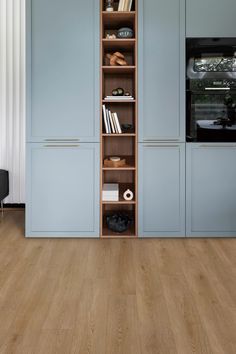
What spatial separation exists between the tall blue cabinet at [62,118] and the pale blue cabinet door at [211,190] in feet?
2.89

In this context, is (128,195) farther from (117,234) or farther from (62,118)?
(62,118)

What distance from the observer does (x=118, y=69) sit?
12.4 ft

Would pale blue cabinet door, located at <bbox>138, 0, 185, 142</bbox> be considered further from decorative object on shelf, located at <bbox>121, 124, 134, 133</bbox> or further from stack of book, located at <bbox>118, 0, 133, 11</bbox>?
decorative object on shelf, located at <bbox>121, 124, 134, 133</bbox>

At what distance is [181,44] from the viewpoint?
3.59 m

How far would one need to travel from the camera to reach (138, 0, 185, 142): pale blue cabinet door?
358 centimetres

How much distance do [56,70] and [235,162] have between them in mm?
1836

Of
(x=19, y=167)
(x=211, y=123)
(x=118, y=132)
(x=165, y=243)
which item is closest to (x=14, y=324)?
(x=165, y=243)

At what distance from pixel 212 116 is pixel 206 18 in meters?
0.88

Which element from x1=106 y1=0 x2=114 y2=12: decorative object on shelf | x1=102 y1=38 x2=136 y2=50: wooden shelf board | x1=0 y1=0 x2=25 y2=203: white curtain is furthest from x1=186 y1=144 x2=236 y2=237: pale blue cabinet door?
x1=0 y1=0 x2=25 y2=203: white curtain

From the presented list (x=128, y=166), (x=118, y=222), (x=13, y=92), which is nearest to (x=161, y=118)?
(x=128, y=166)

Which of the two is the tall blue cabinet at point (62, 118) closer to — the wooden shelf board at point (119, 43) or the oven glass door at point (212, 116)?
the wooden shelf board at point (119, 43)

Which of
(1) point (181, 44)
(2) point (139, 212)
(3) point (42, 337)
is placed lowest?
(3) point (42, 337)

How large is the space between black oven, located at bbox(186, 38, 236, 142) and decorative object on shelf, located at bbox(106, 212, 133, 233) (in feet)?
3.70

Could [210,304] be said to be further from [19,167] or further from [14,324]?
[19,167]
